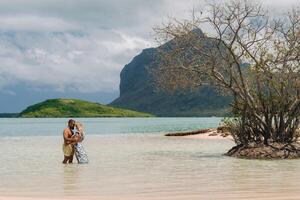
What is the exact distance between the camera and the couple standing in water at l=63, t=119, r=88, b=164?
27688mm

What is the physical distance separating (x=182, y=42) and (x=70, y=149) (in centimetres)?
835

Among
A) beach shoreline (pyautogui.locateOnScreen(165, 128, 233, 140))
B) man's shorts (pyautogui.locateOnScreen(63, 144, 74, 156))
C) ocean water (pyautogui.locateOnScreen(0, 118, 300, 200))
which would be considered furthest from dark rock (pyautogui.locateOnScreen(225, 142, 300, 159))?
beach shoreline (pyautogui.locateOnScreen(165, 128, 233, 140))

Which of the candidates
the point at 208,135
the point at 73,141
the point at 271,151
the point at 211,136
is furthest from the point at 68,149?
the point at 208,135

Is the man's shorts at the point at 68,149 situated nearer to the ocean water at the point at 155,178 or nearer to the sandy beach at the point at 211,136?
the ocean water at the point at 155,178

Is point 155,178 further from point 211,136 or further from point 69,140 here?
point 211,136

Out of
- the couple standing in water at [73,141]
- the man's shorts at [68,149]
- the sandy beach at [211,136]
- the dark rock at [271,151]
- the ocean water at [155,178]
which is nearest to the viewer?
the ocean water at [155,178]

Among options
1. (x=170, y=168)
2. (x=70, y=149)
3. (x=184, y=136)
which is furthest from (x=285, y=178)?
(x=184, y=136)

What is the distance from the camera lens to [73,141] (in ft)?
92.2

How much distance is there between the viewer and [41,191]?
18297 millimetres

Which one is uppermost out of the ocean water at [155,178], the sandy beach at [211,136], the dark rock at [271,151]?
the sandy beach at [211,136]

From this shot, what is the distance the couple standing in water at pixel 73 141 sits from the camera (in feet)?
90.8

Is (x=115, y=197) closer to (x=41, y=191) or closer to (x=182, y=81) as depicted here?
(x=41, y=191)

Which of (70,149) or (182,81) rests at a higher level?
(182,81)

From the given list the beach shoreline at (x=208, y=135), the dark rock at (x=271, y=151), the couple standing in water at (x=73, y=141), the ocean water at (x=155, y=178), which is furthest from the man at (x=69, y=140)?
the beach shoreline at (x=208, y=135)
